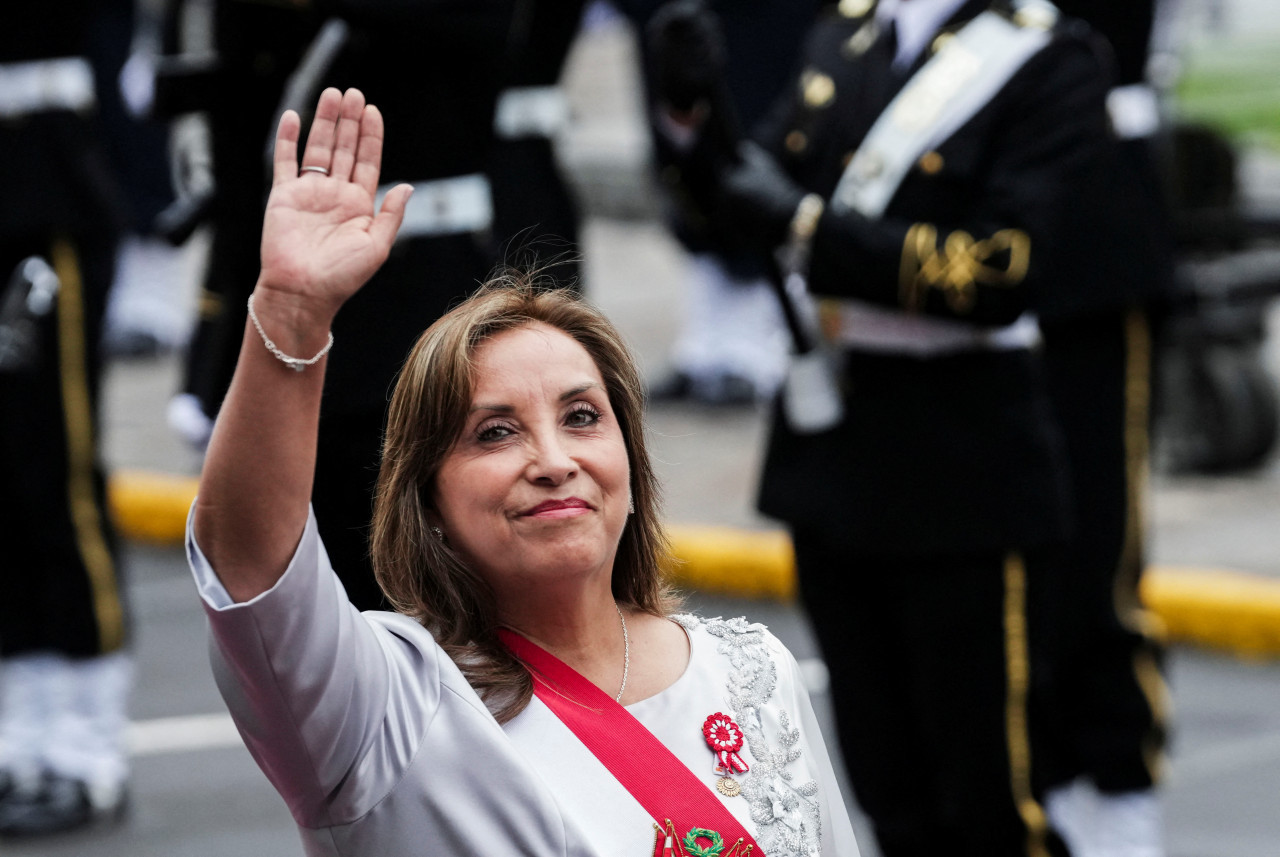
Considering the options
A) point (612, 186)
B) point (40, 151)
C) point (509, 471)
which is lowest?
point (612, 186)

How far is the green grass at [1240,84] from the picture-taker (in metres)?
8.21

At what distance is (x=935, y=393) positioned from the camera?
11.2ft

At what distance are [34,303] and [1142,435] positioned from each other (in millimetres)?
2250

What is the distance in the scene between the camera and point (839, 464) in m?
3.49

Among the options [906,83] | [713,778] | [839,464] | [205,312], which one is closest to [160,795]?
[205,312]

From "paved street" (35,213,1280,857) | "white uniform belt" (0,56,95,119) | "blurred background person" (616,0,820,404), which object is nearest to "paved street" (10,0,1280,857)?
"paved street" (35,213,1280,857)

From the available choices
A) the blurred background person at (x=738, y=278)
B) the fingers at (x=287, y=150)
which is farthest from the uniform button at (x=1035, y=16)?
the blurred background person at (x=738, y=278)

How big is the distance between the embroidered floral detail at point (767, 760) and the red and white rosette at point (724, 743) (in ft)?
0.04

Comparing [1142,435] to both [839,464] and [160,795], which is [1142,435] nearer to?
[839,464]

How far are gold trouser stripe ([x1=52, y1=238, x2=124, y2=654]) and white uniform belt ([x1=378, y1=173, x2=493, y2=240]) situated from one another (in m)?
1.44

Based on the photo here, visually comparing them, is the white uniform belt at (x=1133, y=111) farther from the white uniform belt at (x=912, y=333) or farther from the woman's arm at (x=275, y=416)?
the woman's arm at (x=275, y=416)

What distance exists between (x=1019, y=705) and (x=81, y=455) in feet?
7.10

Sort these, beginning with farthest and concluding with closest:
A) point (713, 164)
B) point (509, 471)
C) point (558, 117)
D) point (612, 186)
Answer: point (612, 186) < point (558, 117) < point (713, 164) < point (509, 471)

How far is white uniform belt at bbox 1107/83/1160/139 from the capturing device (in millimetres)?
4066
